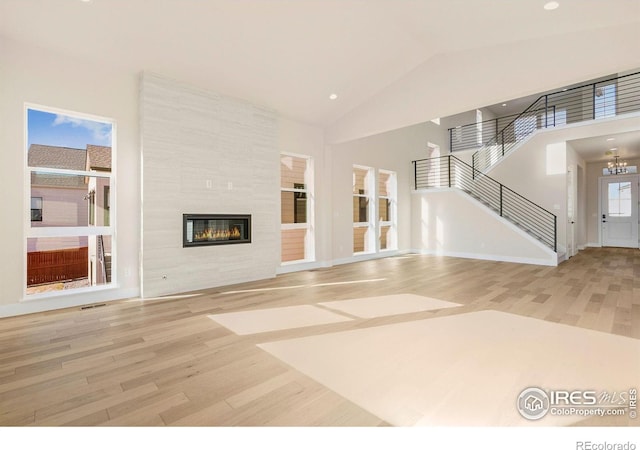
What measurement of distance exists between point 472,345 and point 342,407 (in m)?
1.54

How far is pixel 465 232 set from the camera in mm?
8953

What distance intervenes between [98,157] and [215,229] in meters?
1.98

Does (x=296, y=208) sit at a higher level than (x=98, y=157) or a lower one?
lower

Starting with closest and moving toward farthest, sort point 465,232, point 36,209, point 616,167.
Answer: point 36,209 < point 465,232 < point 616,167

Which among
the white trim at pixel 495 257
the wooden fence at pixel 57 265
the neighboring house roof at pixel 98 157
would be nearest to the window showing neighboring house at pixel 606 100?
the white trim at pixel 495 257

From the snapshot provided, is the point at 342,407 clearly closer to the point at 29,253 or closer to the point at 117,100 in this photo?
the point at 29,253

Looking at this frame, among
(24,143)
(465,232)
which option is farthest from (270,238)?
(465,232)

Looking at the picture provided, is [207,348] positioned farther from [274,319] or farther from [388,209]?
[388,209]

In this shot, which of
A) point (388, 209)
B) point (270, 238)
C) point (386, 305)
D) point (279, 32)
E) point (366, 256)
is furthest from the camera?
point (388, 209)

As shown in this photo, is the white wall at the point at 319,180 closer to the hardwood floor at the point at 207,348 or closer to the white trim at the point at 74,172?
the hardwood floor at the point at 207,348

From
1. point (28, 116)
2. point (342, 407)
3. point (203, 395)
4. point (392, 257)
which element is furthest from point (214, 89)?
point (392, 257)

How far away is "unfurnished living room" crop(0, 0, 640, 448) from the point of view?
2009 millimetres

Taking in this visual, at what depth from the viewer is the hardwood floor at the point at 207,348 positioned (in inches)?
70.6

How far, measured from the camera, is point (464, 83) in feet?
16.2
